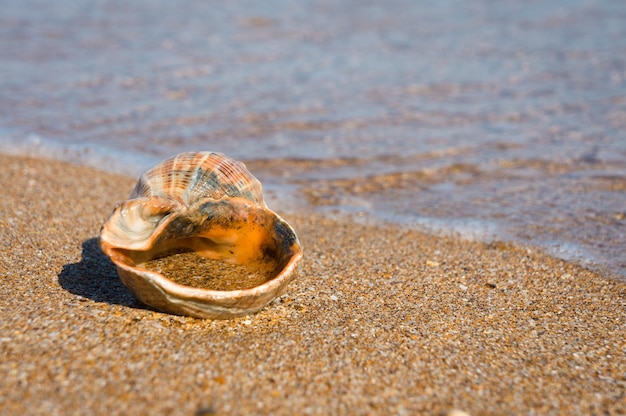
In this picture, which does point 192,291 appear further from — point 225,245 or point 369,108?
point 369,108

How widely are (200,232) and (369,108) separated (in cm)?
456

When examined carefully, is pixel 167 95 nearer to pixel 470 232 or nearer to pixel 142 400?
pixel 470 232

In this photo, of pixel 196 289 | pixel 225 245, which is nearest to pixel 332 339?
pixel 196 289

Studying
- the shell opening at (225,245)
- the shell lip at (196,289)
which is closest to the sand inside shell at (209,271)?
the shell opening at (225,245)

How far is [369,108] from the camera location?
23.9 ft

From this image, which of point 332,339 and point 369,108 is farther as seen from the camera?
point 369,108

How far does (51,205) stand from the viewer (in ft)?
14.2

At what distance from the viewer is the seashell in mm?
2676

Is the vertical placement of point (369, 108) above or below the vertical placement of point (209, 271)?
below

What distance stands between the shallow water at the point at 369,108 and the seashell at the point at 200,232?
1740 mm

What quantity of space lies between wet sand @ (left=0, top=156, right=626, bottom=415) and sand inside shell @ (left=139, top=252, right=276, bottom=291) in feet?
0.62

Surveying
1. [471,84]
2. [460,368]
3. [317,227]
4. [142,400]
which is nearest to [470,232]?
[317,227]

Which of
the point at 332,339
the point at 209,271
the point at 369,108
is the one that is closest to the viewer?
the point at 332,339

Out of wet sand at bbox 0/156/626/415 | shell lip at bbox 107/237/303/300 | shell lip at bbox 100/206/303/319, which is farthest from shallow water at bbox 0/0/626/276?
shell lip at bbox 107/237/303/300
